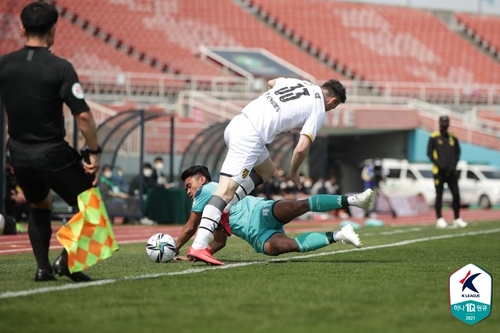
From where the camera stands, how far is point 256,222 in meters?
9.28

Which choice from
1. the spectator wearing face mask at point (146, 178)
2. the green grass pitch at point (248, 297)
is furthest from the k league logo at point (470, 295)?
the spectator wearing face mask at point (146, 178)

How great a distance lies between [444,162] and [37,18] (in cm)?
1230

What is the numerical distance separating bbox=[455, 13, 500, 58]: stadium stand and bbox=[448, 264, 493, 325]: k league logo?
42.9 meters

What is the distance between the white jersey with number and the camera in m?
8.81

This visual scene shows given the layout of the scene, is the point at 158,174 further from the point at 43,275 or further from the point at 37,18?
the point at 37,18

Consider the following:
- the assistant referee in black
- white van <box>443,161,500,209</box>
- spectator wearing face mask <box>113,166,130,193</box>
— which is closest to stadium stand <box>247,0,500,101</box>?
white van <box>443,161,500,209</box>

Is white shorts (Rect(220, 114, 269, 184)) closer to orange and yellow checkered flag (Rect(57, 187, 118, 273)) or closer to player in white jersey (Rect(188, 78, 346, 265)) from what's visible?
player in white jersey (Rect(188, 78, 346, 265))

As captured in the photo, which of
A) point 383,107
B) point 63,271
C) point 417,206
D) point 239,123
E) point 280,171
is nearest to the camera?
point 63,271

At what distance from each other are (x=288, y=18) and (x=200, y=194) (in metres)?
36.5

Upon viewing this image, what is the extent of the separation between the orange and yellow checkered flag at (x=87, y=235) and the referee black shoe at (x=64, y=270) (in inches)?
5.6

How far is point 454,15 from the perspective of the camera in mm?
50656

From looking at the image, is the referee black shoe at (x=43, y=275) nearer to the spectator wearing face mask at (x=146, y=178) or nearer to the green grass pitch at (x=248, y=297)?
the green grass pitch at (x=248, y=297)

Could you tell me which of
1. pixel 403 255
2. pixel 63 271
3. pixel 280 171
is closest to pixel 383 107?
pixel 280 171

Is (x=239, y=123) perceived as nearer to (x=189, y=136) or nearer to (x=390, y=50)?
(x=189, y=136)
